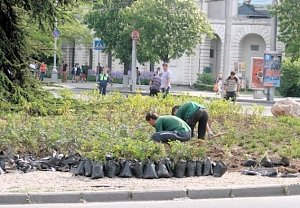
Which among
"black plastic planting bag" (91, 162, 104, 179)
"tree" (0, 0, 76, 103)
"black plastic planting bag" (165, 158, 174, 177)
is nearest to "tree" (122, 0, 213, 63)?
"tree" (0, 0, 76, 103)

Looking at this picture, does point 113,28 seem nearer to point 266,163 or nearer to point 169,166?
point 266,163

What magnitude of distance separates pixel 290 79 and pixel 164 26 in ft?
29.9

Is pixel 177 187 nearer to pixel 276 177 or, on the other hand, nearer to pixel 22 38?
pixel 276 177

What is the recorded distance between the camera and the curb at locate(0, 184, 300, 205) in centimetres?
1049

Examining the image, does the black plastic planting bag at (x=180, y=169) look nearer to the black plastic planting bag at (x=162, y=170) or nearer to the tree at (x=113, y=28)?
the black plastic planting bag at (x=162, y=170)

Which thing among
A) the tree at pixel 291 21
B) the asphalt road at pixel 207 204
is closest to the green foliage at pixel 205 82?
the tree at pixel 291 21

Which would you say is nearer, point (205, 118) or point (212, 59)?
point (205, 118)

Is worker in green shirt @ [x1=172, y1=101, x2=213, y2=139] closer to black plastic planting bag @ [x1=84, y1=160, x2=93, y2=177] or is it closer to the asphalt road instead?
black plastic planting bag @ [x1=84, y1=160, x2=93, y2=177]

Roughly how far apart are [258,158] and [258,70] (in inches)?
1232

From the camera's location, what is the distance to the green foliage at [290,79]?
161 feet

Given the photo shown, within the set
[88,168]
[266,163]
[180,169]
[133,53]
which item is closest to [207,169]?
[180,169]

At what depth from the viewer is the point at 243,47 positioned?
69.8 metres

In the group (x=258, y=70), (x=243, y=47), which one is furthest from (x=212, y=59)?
(x=258, y=70)

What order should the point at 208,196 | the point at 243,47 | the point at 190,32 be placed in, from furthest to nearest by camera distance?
the point at 243,47, the point at 190,32, the point at 208,196
